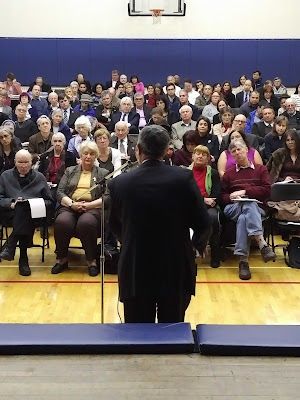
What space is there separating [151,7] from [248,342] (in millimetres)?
13855

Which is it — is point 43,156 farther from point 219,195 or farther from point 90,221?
point 219,195

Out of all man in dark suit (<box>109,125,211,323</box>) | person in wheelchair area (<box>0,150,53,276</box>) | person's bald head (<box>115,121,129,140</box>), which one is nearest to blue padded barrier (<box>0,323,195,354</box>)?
man in dark suit (<box>109,125,211,323</box>)

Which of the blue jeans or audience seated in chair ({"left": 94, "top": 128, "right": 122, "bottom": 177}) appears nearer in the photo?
the blue jeans

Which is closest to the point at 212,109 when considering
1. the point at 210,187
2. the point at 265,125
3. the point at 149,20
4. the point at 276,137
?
the point at 265,125

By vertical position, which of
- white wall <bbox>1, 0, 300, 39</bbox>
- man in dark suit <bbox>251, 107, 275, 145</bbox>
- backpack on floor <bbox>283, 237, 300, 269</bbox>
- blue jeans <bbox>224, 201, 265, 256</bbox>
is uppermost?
white wall <bbox>1, 0, 300, 39</bbox>

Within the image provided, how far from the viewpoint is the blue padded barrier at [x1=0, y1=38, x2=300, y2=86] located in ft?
50.3

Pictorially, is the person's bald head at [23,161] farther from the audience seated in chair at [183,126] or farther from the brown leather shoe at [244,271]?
the audience seated in chair at [183,126]

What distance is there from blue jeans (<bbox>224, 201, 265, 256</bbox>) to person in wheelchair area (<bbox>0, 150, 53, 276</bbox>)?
1.93 meters

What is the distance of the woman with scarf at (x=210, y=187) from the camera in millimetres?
5590

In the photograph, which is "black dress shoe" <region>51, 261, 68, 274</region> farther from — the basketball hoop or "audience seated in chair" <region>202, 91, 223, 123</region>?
the basketball hoop

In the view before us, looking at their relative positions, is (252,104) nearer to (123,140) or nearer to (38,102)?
(123,140)

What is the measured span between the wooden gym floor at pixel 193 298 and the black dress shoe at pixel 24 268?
0.20 ft

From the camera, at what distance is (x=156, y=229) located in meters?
2.84

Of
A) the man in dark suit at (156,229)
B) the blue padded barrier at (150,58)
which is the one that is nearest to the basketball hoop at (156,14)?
the blue padded barrier at (150,58)
